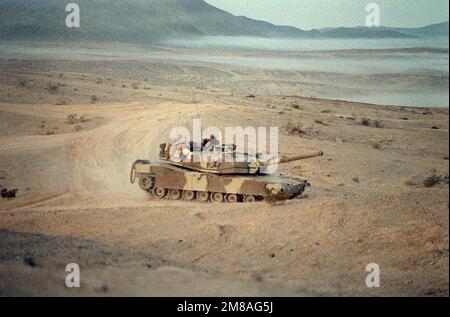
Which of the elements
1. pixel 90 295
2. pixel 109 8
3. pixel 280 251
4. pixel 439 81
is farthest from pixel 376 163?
pixel 109 8

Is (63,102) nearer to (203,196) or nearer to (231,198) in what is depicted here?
(203,196)

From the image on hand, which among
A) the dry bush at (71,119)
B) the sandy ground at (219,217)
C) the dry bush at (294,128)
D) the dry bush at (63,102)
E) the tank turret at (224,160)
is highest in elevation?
the dry bush at (63,102)

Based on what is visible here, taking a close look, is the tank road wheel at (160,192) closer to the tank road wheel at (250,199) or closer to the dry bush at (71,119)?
the tank road wheel at (250,199)

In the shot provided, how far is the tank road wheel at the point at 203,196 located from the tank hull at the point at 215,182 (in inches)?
6.6

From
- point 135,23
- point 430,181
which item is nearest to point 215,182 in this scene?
point 430,181

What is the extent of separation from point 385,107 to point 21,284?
29313 millimetres

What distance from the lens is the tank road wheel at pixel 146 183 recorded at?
16.1 meters

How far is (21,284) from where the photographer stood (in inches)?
340

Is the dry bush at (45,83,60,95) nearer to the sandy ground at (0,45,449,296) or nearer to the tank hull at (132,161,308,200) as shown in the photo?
the sandy ground at (0,45,449,296)

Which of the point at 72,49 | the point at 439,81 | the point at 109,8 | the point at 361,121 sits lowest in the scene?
the point at 361,121

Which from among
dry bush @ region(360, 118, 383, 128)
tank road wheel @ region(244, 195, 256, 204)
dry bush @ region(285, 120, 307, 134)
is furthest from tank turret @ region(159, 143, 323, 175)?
dry bush @ region(360, 118, 383, 128)

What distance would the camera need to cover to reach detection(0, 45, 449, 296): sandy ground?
9.43 metres

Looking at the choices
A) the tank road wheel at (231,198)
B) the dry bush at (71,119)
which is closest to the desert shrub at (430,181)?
the tank road wheel at (231,198)
